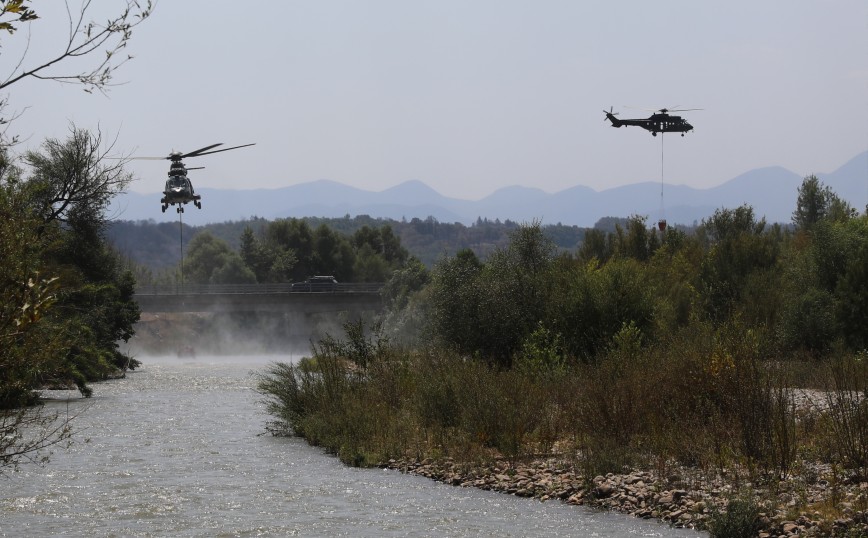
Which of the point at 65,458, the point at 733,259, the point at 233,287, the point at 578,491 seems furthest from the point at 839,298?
the point at 233,287

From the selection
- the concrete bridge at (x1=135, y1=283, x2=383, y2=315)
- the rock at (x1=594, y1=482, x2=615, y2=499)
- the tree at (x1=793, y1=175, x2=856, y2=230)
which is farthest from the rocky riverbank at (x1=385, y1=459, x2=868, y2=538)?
the tree at (x1=793, y1=175, x2=856, y2=230)

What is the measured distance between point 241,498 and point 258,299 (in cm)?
8864

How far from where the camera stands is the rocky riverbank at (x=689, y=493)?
19094 mm

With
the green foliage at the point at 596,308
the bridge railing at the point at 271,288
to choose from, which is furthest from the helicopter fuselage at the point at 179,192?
the bridge railing at the point at 271,288

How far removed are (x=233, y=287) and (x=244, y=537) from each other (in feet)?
322

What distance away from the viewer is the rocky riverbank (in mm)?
19094

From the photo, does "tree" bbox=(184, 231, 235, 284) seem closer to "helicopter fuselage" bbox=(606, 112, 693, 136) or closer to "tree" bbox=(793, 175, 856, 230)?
"tree" bbox=(793, 175, 856, 230)

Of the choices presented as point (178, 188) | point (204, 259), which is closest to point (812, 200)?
point (178, 188)

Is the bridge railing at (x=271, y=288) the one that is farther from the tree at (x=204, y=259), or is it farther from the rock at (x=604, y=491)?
the rock at (x=604, y=491)

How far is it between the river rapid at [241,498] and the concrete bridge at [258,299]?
7074cm

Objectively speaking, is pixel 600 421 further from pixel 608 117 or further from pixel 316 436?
pixel 608 117

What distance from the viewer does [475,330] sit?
45.5m

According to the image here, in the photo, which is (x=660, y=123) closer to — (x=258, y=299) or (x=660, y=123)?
(x=660, y=123)

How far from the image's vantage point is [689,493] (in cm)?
2220
